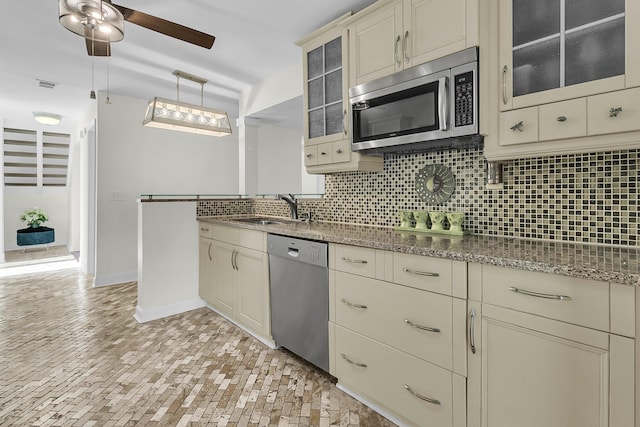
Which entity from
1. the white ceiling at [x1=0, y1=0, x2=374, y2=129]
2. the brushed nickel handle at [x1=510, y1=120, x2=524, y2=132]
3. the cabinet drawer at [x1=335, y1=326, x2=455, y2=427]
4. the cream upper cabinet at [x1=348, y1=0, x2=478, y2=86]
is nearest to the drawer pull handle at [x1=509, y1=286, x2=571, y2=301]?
the cabinet drawer at [x1=335, y1=326, x2=455, y2=427]

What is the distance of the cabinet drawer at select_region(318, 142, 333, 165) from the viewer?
232cm

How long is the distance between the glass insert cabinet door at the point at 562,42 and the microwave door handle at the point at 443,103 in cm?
26

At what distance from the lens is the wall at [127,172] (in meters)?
4.12

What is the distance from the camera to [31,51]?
9.70 ft

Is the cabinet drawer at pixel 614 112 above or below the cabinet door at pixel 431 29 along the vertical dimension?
below

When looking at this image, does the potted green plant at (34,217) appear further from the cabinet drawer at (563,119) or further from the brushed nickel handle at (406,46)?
the cabinet drawer at (563,119)

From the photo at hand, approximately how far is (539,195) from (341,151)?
1.18m

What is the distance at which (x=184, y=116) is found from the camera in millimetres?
3234

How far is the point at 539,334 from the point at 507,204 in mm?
816

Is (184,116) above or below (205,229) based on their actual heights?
above

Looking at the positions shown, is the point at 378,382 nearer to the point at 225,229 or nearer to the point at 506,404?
the point at 506,404

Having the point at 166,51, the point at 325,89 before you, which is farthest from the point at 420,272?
the point at 166,51

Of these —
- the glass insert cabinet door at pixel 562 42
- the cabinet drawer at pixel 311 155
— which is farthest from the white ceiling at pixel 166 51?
the glass insert cabinet door at pixel 562 42

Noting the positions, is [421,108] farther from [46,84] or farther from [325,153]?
[46,84]
